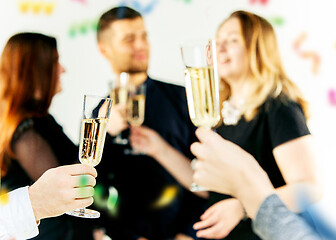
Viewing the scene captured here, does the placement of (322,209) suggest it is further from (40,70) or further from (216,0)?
(40,70)

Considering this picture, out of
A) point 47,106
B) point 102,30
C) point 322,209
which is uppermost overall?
point 102,30

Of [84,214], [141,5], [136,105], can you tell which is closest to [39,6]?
[141,5]

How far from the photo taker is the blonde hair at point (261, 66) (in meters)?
1.40

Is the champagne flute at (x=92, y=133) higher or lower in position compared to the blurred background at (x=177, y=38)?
lower

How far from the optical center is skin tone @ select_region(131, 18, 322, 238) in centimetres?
132

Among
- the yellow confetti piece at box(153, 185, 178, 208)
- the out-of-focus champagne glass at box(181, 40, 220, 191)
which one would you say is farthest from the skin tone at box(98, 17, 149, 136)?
the out-of-focus champagne glass at box(181, 40, 220, 191)

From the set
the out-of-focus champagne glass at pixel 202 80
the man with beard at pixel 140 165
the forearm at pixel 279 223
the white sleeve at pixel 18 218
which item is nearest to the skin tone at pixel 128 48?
the man with beard at pixel 140 165

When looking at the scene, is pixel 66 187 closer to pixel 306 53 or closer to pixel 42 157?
pixel 42 157

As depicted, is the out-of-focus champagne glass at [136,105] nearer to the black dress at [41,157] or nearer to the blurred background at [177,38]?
the blurred background at [177,38]

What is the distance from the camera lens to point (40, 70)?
1502mm

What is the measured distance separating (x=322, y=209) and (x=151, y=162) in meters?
0.62

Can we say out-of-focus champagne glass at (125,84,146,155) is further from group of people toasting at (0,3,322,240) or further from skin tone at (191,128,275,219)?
skin tone at (191,128,275,219)

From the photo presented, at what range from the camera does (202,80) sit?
112cm

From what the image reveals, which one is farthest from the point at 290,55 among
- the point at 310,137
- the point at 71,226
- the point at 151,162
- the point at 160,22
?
the point at 71,226
